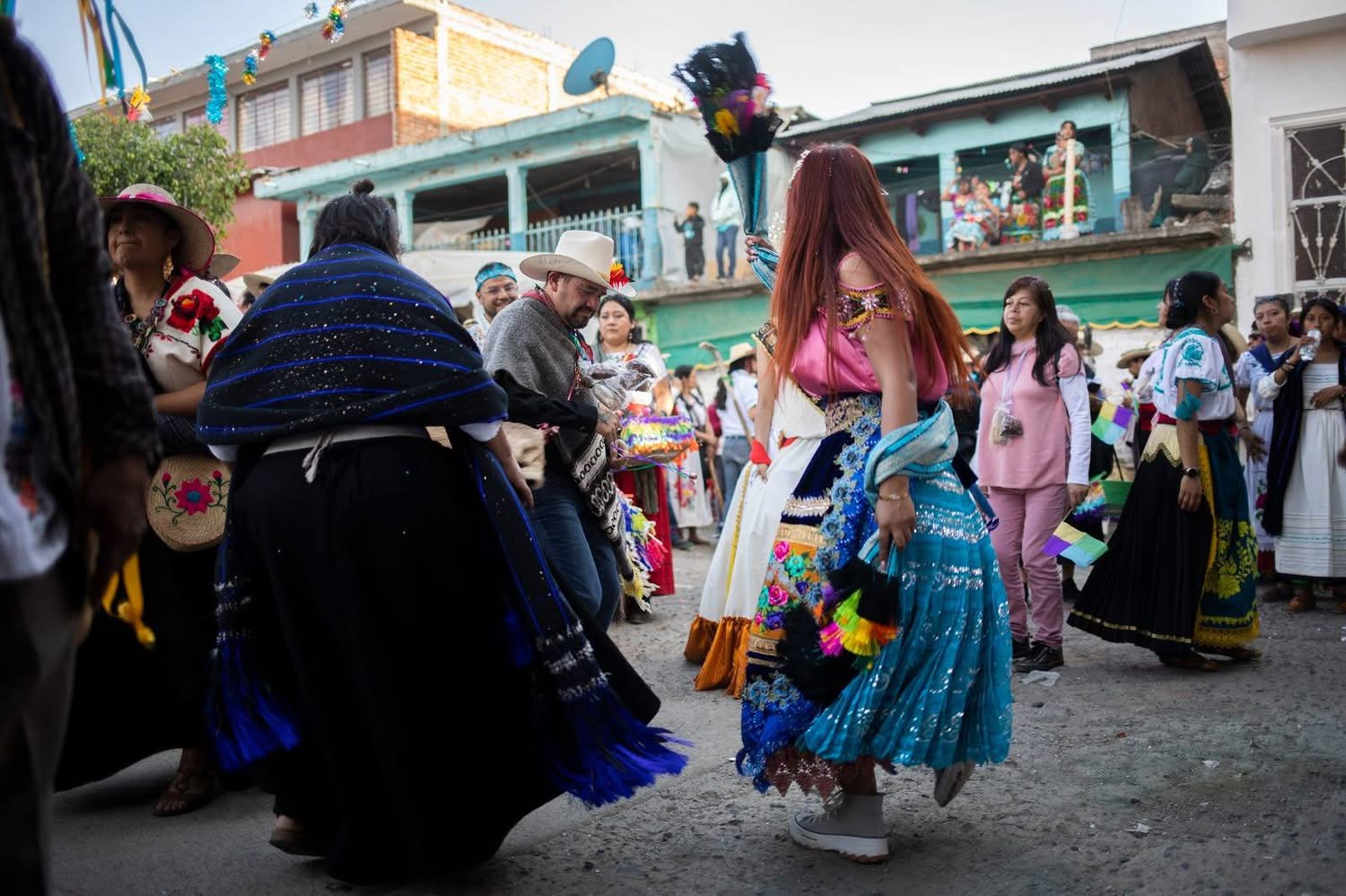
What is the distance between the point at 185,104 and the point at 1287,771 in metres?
34.0

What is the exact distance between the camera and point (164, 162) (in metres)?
18.2

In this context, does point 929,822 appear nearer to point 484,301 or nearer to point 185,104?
point 484,301

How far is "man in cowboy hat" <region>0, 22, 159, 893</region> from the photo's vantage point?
5.44 feet

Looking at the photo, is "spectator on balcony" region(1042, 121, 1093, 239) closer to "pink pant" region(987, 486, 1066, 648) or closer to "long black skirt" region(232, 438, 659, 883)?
"pink pant" region(987, 486, 1066, 648)

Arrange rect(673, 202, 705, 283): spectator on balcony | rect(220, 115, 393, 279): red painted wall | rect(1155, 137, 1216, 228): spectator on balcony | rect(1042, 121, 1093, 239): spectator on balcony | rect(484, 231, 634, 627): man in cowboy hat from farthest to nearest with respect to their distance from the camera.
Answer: rect(220, 115, 393, 279): red painted wall, rect(673, 202, 705, 283): spectator on balcony, rect(1042, 121, 1093, 239): spectator on balcony, rect(1155, 137, 1216, 228): spectator on balcony, rect(484, 231, 634, 627): man in cowboy hat

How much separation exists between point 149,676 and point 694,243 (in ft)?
60.6

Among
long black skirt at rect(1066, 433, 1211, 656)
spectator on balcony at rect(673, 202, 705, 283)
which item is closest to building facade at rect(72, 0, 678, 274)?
spectator on balcony at rect(673, 202, 705, 283)

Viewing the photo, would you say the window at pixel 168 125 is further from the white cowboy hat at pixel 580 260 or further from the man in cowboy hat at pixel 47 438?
the man in cowboy hat at pixel 47 438

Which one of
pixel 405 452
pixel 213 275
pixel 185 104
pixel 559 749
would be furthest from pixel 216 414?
pixel 185 104

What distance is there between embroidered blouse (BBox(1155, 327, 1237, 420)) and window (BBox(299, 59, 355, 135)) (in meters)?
26.9

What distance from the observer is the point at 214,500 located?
4105 mm

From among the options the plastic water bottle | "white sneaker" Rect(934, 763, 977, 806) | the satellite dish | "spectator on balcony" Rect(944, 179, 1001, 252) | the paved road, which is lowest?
the paved road

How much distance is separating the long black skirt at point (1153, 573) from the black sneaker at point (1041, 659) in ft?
0.69

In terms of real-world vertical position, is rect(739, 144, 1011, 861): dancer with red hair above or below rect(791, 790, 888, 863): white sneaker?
above
